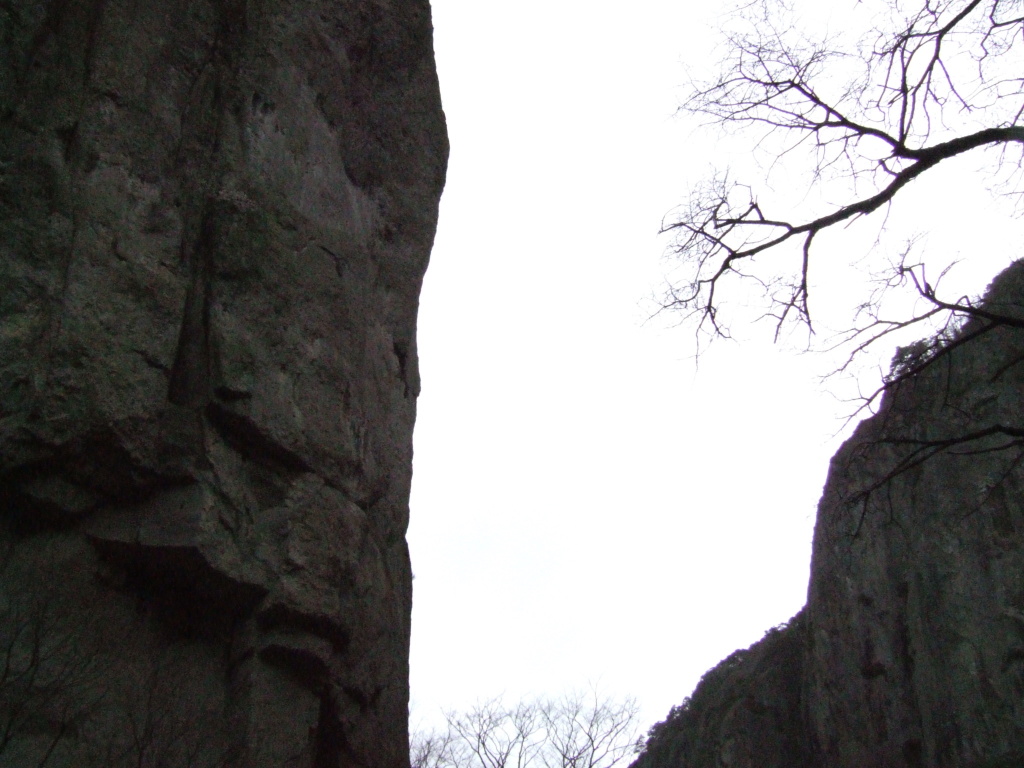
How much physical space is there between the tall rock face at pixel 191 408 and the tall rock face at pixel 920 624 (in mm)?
14703

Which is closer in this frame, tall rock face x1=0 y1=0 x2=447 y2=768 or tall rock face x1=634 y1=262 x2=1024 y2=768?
tall rock face x1=0 y1=0 x2=447 y2=768

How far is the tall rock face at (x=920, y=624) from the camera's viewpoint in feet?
88.8

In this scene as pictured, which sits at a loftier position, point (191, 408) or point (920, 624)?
point (920, 624)

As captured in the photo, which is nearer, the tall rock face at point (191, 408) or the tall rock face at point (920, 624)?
the tall rock face at point (191, 408)

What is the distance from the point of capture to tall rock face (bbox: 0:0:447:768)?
877cm

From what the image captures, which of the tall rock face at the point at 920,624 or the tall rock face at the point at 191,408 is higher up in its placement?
the tall rock face at the point at 920,624

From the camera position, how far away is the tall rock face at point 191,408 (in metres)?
8.77

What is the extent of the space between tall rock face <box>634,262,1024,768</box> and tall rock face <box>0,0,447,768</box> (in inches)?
579

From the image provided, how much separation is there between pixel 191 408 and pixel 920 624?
25115 millimetres

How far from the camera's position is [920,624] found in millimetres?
30359

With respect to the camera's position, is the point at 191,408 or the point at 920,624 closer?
the point at 191,408

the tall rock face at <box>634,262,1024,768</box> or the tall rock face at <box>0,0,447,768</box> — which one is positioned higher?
the tall rock face at <box>634,262,1024,768</box>

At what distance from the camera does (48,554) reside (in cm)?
883

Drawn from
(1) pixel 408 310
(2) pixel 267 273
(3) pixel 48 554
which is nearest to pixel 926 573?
(1) pixel 408 310
